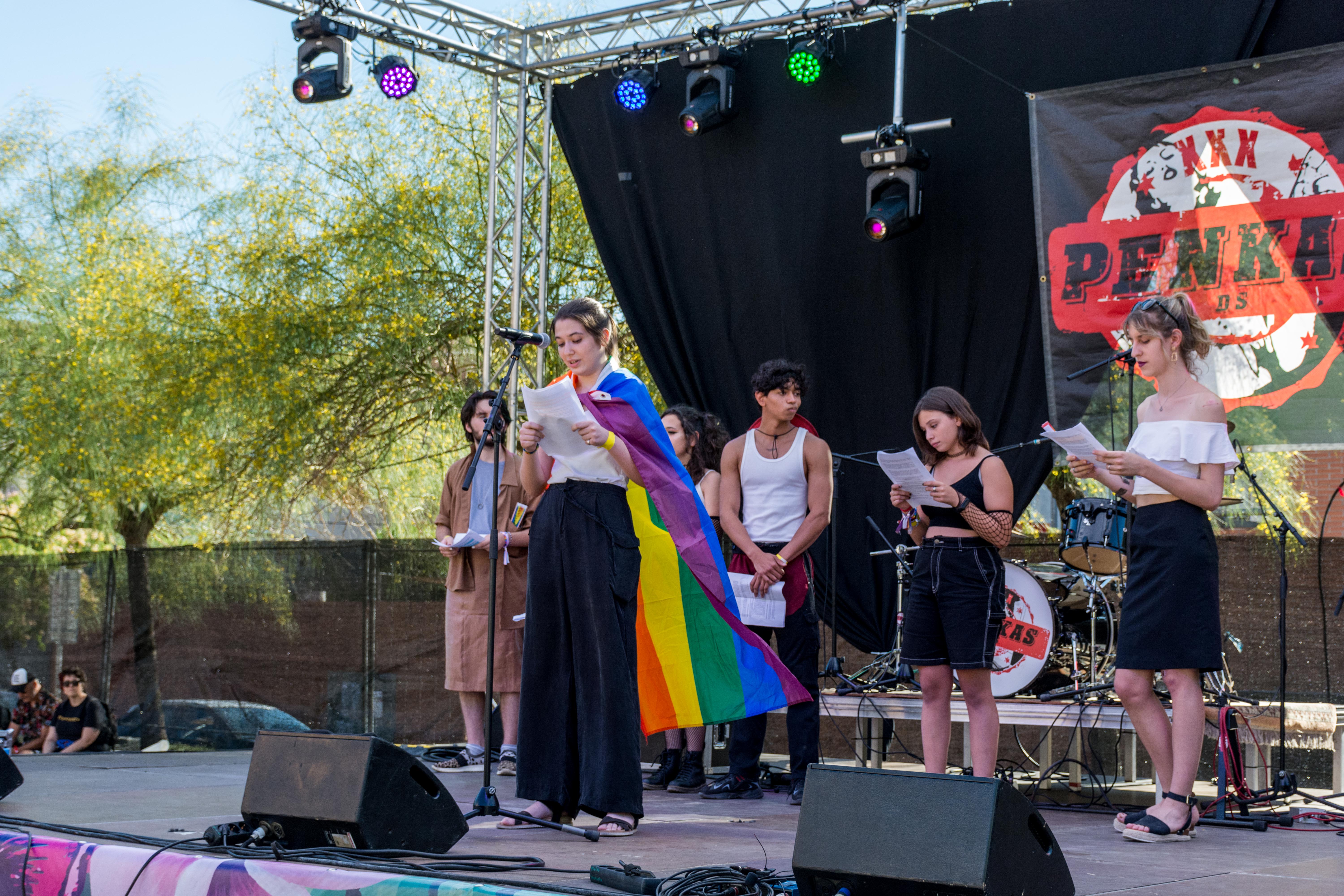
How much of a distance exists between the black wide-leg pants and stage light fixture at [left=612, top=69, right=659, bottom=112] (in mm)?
3737

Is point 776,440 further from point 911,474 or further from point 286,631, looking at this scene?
point 286,631

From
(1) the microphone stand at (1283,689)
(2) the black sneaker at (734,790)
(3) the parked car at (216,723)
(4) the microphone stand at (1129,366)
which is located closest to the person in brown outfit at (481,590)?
(2) the black sneaker at (734,790)

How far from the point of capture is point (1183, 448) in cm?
391

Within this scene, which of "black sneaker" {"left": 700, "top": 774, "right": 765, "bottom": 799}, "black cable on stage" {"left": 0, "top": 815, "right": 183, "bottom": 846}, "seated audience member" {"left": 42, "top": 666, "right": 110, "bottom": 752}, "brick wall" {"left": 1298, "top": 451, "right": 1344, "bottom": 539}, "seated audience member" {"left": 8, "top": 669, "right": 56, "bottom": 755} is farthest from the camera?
"brick wall" {"left": 1298, "top": 451, "right": 1344, "bottom": 539}

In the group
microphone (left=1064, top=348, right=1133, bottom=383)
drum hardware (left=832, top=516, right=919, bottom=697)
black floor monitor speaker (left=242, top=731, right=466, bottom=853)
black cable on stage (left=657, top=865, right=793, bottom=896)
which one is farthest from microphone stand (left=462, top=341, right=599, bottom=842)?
drum hardware (left=832, top=516, right=919, bottom=697)

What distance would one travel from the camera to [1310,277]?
5.43m

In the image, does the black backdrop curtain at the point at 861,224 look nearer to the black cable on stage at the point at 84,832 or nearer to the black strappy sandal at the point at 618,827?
the black strappy sandal at the point at 618,827

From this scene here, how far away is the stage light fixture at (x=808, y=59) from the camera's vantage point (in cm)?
663

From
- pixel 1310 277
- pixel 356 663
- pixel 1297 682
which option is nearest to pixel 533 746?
pixel 1310 277

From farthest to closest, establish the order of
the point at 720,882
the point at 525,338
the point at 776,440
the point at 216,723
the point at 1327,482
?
the point at 1327,482
the point at 216,723
the point at 776,440
the point at 525,338
the point at 720,882

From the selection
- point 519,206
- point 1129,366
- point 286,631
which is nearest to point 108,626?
point 286,631

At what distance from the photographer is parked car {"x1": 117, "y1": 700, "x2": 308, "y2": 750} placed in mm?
9625

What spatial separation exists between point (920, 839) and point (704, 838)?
1.56m

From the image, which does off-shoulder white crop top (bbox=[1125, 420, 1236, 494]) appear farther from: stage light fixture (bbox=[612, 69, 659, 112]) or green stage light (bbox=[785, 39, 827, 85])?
stage light fixture (bbox=[612, 69, 659, 112])
